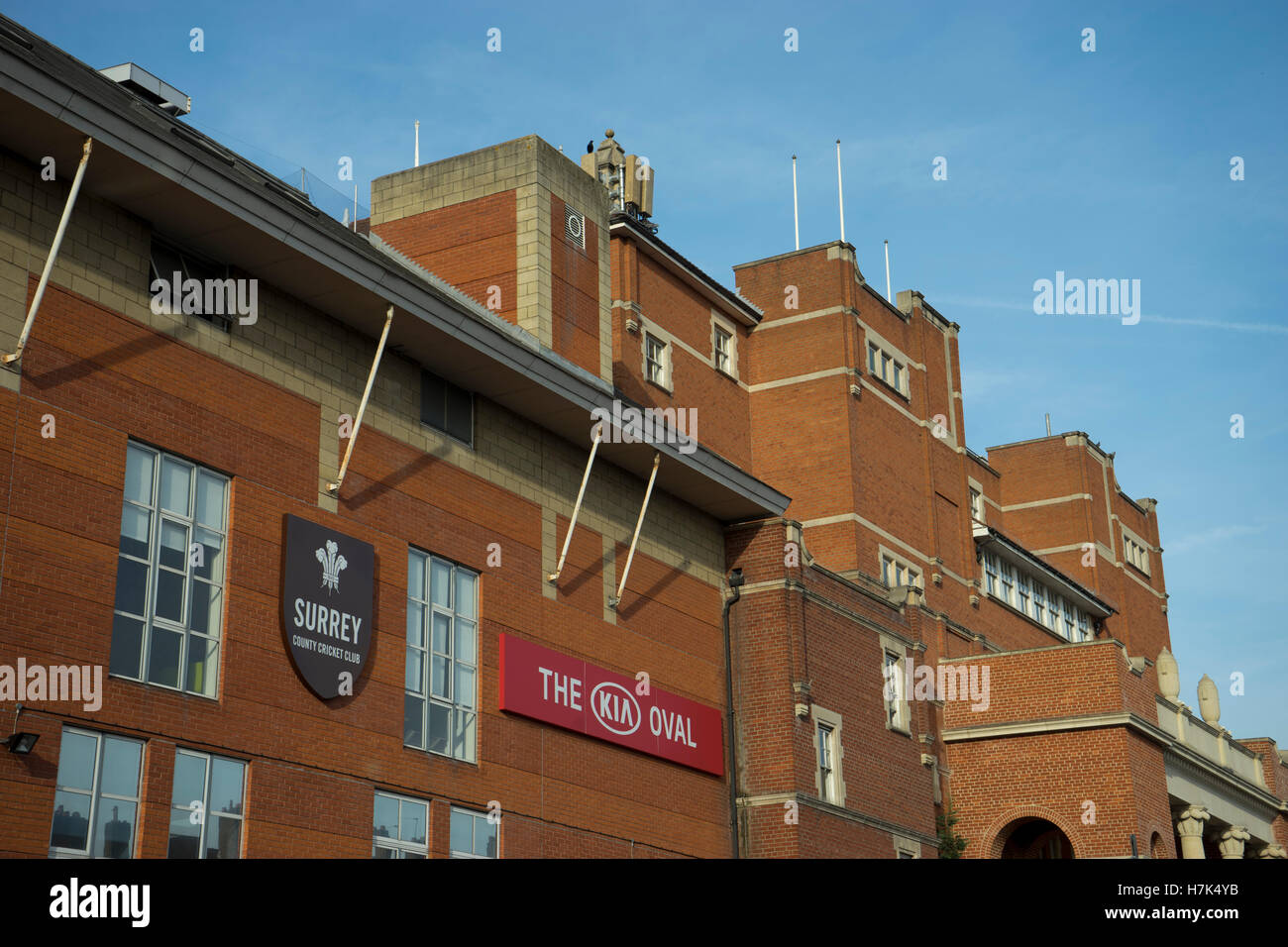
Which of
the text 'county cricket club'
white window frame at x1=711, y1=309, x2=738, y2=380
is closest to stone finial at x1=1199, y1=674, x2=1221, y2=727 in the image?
white window frame at x1=711, y1=309, x2=738, y2=380

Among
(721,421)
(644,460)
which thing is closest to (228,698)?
(644,460)

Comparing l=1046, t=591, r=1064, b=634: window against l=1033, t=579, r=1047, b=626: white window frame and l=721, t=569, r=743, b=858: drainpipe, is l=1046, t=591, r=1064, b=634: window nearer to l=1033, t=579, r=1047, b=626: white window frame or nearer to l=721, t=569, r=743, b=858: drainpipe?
A: l=1033, t=579, r=1047, b=626: white window frame

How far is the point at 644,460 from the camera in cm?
3462

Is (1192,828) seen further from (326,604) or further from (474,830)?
(326,604)

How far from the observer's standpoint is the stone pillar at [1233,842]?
50.6m

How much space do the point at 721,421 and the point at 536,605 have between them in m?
17.7

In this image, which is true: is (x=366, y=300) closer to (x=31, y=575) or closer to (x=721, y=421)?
(x=31, y=575)

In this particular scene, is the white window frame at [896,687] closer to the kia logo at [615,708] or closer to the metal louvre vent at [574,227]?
the kia logo at [615,708]

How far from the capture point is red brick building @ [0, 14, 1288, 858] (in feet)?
72.7

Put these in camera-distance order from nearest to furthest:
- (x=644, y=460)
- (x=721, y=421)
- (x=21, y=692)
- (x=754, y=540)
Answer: (x=21, y=692), (x=644, y=460), (x=754, y=540), (x=721, y=421)

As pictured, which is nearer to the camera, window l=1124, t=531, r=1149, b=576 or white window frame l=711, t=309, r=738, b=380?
white window frame l=711, t=309, r=738, b=380

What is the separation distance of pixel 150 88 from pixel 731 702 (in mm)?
17658

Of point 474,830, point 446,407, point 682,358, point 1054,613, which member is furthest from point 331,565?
point 1054,613

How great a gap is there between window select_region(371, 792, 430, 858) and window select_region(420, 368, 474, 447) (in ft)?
22.1
